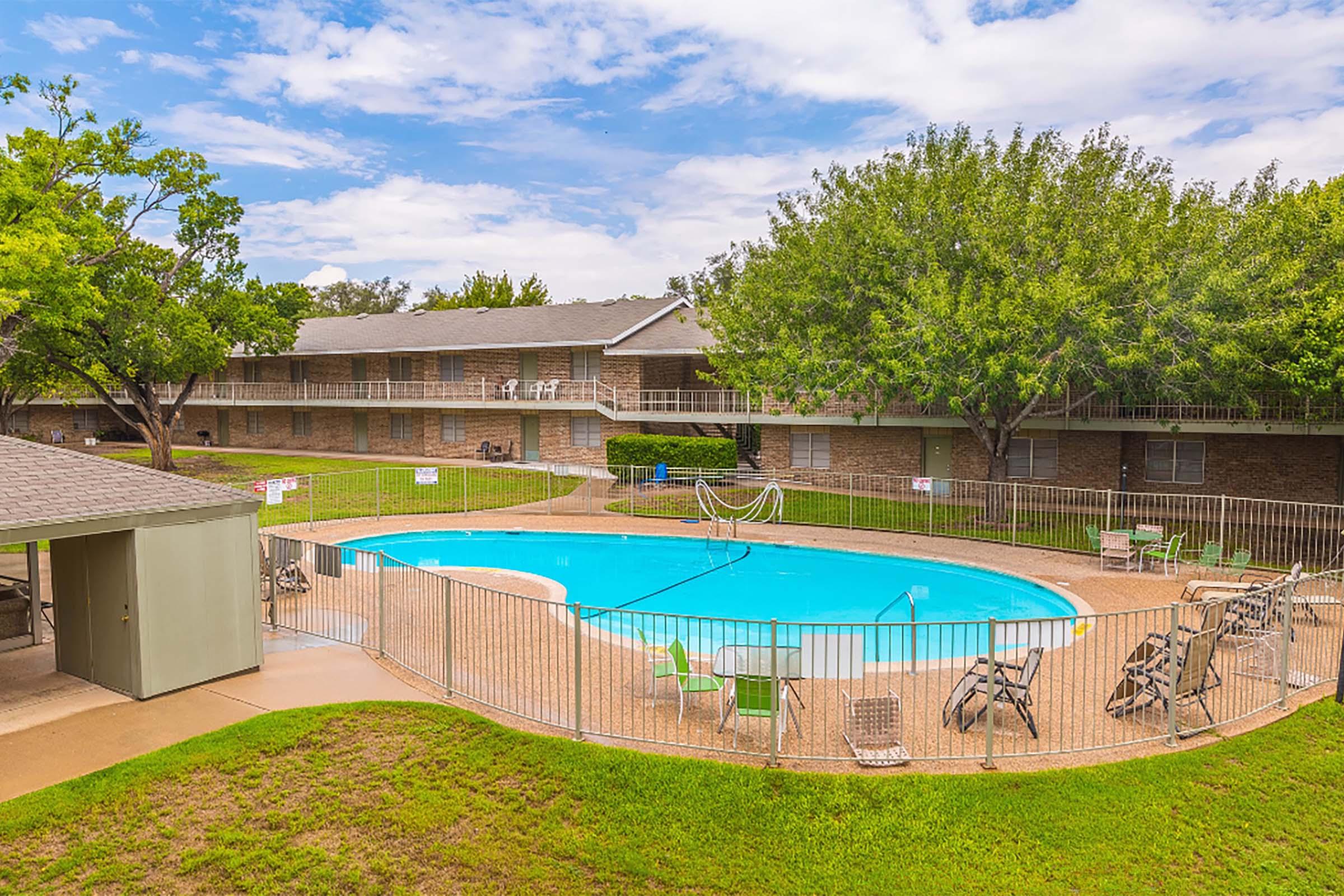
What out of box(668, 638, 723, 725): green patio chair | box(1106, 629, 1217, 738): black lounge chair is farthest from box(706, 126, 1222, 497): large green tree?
box(668, 638, 723, 725): green patio chair

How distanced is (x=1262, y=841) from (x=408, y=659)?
9262 millimetres

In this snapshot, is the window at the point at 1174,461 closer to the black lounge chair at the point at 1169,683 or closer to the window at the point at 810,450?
the window at the point at 810,450

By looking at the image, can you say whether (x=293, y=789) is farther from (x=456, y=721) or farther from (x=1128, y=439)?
(x=1128, y=439)

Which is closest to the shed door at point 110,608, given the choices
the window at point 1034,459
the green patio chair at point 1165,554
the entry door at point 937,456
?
the green patio chair at point 1165,554

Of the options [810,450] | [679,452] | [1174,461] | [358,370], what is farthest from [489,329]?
[1174,461]

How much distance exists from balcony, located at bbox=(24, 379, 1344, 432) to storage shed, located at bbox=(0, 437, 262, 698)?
16209mm

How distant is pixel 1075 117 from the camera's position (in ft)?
74.7

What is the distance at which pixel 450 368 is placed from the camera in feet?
133

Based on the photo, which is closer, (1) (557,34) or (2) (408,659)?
(2) (408,659)

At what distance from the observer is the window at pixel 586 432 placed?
36.1 m

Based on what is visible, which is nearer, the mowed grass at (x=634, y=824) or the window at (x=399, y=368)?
the mowed grass at (x=634, y=824)

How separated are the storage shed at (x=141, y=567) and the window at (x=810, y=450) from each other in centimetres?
2334

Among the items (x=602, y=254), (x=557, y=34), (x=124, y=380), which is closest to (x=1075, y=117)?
(x=557, y=34)

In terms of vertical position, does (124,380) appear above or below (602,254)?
below
